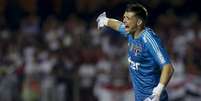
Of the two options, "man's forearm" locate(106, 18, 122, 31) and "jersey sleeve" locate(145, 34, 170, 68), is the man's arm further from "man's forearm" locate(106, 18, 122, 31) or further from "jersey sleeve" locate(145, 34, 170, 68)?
"man's forearm" locate(106, 18, 122, 31)

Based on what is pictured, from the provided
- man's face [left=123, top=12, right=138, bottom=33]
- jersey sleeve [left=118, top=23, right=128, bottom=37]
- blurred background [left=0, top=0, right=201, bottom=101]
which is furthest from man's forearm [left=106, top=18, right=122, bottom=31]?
blurred background [left=0, top=0, right=201, bottom=101]

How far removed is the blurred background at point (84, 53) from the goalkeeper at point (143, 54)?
16.5 ft

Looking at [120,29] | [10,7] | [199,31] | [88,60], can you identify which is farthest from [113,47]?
[120,29]

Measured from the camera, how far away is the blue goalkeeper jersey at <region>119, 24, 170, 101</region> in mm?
8560

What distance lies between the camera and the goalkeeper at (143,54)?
27.8ft

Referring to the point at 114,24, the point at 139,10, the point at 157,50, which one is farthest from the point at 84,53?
the point at 157,50

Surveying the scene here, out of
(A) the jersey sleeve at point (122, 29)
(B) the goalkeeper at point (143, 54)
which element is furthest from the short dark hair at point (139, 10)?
(A) the jersey sleeve at point (122, 29)

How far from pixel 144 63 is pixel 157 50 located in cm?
39

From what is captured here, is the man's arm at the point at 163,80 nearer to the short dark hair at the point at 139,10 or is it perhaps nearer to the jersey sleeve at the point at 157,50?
the jersey sleeve at the point at 157,50

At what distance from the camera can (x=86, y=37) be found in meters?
15.5

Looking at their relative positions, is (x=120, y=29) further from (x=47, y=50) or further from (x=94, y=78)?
(x=47, y=50)

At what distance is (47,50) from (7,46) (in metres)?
0.99

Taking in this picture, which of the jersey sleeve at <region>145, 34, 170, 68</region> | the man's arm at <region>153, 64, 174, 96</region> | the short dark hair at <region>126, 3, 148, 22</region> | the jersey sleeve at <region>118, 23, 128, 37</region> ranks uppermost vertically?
the short dark hair at <region>126, 3, 148, 22</region>

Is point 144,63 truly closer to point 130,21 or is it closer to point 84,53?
point 130,21
